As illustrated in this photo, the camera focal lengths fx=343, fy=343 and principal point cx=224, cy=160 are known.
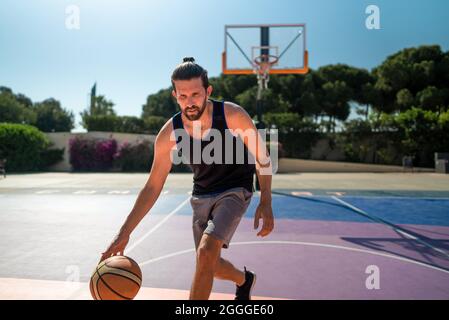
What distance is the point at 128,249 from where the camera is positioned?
534cm

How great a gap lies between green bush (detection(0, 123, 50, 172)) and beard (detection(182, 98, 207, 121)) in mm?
29464

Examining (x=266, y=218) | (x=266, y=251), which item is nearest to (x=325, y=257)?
(x=266, y=251)

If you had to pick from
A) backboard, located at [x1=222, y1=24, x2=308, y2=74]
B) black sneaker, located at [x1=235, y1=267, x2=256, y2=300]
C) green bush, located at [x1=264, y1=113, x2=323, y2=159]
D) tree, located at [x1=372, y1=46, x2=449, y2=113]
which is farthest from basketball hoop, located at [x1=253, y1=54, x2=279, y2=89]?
tree, located at [x1=372, y1=46, x2=449, y2=113]

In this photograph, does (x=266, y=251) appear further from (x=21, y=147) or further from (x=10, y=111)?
(x=10, y=111)

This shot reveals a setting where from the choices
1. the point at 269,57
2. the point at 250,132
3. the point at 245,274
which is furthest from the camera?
the point at 269,57

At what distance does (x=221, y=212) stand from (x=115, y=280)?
0.97m

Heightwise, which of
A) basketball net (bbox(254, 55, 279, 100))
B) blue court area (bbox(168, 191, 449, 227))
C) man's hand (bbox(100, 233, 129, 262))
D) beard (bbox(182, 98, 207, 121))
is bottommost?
blue court area (bbox(168, 191, 449, 227))

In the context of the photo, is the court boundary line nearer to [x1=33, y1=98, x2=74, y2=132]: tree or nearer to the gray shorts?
the gray shorts

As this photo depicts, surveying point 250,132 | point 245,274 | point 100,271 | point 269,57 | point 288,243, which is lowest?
point 288,243

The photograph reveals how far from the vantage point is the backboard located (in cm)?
1405

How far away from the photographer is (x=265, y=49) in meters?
14.1
